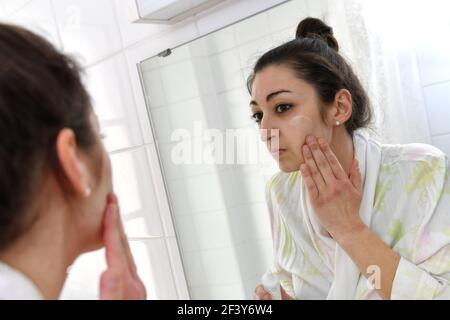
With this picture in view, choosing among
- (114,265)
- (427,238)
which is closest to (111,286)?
(114,265)

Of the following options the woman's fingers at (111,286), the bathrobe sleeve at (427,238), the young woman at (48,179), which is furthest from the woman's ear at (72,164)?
the bathrobe sleeve at (427,238)

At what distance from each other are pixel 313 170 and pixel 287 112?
8cm

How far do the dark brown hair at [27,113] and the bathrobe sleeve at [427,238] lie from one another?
39cm

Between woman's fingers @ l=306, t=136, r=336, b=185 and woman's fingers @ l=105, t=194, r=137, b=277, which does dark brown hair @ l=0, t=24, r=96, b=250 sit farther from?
woman's fingers @ l=306, t=136, r=336, b=185

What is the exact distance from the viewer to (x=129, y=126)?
899 mm

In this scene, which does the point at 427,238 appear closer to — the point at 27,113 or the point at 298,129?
the point at 298,129

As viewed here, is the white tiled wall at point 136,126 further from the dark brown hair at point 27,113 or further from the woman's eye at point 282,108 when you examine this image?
the dark brown hair at point 27,113

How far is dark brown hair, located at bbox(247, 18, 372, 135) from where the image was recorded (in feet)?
1.73

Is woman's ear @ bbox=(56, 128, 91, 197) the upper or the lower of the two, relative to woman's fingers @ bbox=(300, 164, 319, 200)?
upper

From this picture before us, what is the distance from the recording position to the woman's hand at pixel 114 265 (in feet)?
1.63

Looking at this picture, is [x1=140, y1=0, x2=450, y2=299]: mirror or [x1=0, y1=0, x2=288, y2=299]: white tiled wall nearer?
[x1=140, y1=0, x2=450, y2=299]: mirror

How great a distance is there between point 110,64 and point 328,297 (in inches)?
24.7

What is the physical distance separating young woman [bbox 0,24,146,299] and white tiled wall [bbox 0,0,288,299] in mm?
332

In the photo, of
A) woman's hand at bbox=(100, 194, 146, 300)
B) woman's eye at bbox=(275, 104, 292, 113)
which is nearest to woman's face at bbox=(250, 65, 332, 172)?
woman's eye at bbox=(275, 104, 292, 113)
